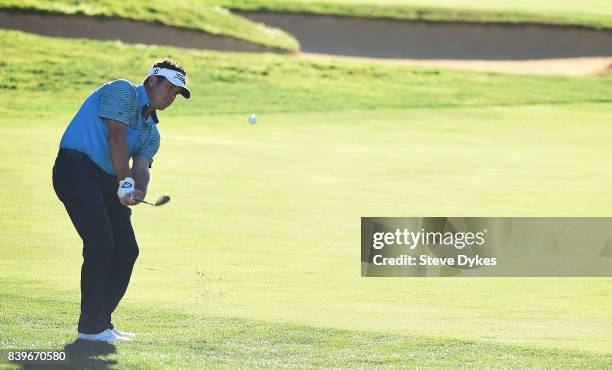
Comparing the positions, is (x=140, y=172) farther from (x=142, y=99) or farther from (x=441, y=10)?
(x=441, y=10)

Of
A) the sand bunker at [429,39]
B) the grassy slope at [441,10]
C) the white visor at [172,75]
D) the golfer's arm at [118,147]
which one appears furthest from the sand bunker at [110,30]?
the golfer's arm at [118,147]

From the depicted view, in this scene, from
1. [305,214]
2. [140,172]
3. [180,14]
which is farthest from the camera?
[180,14]

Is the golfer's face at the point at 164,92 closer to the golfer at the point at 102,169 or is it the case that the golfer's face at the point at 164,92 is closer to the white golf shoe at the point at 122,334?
the golfer at the point at 102,169

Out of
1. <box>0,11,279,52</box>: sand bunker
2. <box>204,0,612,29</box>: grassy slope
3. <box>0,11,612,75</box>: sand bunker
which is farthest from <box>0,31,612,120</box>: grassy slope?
<box>204,0,612,29</box>: grassy slope

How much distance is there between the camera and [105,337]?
778cm

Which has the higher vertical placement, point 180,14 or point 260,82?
point 180,14

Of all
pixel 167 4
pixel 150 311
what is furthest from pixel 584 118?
pixel 150 311

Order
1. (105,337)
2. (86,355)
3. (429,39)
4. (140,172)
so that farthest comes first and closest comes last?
(429,39)
(140,172)
(105,337)
(86,355)

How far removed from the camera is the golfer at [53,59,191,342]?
7.68 metres

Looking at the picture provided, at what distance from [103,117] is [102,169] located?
1.15ft

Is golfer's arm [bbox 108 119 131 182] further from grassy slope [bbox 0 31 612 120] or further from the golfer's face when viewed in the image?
grassy slope [bbox 0 31 612 120]

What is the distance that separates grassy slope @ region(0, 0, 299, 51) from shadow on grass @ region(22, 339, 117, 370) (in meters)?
28.8

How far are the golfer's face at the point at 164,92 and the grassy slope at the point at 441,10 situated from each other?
33.3m

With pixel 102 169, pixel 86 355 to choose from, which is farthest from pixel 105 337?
pixel 102 169
